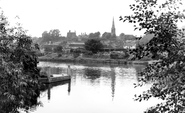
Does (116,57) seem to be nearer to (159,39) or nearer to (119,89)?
(119,89)

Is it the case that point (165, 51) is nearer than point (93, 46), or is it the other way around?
point (165, 51)

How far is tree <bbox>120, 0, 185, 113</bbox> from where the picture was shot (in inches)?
247

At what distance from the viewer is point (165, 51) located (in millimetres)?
6668

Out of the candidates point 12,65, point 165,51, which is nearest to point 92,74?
point 12,65

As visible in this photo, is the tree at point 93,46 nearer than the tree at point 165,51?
No

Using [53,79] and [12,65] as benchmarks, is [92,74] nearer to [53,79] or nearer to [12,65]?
[53,79]

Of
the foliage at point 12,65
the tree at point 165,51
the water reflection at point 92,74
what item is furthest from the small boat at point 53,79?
the tree at point 165,51

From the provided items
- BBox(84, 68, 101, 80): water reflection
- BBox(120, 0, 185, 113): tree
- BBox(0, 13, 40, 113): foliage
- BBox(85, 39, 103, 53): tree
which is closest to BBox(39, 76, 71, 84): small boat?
BBox(84, 68, 101, 80): water reflection

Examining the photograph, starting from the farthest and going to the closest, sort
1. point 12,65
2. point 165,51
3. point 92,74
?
point 92,74
point 12,65
point 165,51

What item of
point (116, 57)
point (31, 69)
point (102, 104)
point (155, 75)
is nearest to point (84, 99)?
point (102, 104)

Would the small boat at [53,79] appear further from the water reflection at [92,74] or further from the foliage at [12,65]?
the foliage at [12,65]

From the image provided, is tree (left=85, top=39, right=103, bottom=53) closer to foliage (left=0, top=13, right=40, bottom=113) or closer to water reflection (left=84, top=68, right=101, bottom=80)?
water reflection (left=84, top=68, right=101, bottom=80)

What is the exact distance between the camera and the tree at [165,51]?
627 cm

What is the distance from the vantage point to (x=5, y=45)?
985 centimetres
